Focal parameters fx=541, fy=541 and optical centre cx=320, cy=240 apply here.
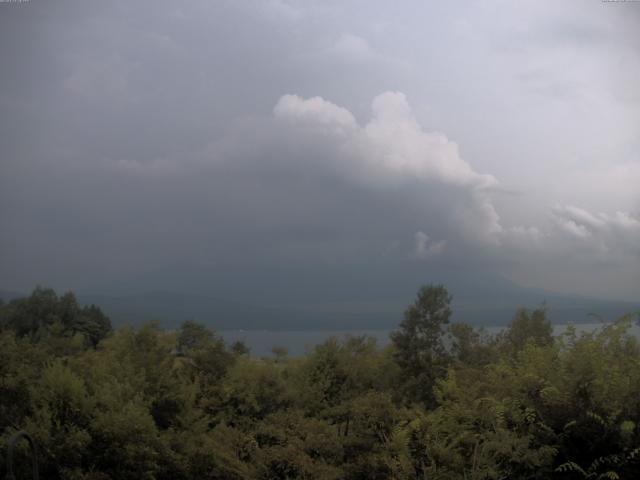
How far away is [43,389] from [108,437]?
7.29ft

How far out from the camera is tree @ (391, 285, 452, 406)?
28125 millimetres

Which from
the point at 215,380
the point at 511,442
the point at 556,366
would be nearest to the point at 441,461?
the point at 511,442

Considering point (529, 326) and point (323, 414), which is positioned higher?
point (529, 326)

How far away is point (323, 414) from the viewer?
20922 millimetres

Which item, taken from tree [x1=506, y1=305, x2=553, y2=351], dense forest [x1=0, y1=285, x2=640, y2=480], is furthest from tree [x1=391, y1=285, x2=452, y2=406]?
tree [x1=506, y1=305, x2=553, y2=351]

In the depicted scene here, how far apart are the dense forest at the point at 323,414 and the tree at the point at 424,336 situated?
101 cm

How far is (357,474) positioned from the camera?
1214cm

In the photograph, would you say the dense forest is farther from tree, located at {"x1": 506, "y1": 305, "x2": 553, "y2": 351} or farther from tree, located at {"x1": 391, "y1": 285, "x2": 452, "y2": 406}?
→ tree, located at {"x1": 506, "y1": 305, "x2": 553, "y2": 351}

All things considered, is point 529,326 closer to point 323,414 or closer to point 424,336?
point 424,336

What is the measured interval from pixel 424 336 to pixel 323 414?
33.2ft

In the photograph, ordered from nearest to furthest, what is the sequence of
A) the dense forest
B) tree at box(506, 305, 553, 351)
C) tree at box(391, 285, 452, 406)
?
1. the dense forest
2. tree at box(391, 285, 452, 406)
3. tree at box(506, 305, 553, 351)

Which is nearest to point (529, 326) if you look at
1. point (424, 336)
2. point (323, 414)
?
point (424, 336)

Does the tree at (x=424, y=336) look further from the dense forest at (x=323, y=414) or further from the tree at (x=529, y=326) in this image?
the tree at (x=529, y=326)

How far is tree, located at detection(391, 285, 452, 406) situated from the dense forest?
3.31 ft
